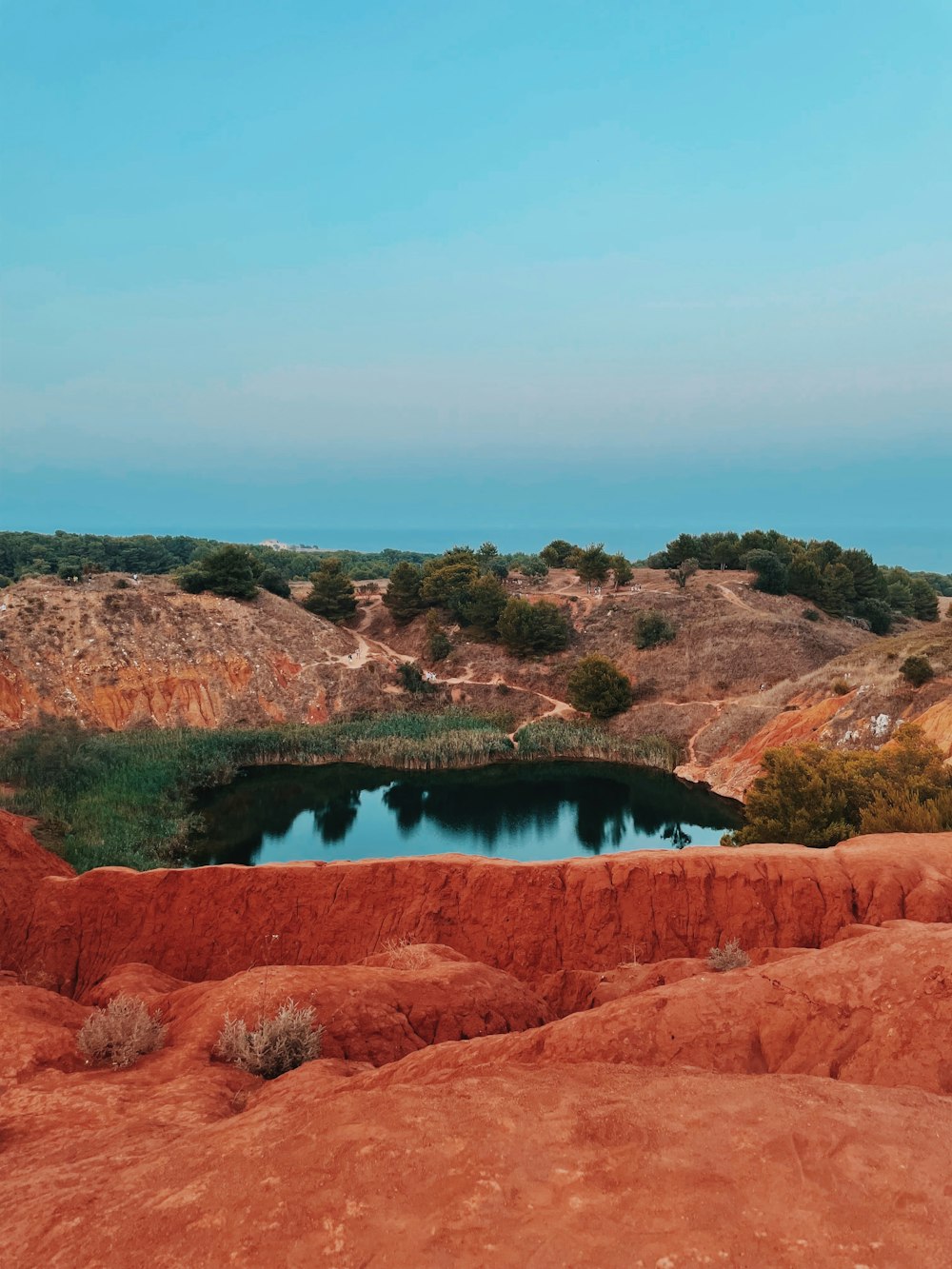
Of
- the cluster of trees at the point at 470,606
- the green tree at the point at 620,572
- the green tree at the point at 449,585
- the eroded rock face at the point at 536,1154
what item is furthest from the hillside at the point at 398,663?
the eroded rock face at the point at 536,1154

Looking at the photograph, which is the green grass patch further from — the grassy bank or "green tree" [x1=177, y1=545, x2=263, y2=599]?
"green tree" [x1=177, y1=545, x2=263, y2=599]

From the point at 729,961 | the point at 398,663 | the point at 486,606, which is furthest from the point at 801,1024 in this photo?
the point at 486,606

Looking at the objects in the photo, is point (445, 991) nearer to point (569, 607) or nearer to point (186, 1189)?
point (186, 1189)

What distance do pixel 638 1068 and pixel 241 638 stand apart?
147ft

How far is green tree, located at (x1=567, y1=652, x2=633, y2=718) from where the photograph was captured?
140ft

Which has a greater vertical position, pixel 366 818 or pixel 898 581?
pixel 898 581

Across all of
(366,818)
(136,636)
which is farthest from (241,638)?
(366,818)

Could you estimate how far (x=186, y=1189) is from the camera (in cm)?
454

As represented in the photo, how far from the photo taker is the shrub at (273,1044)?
7410mm

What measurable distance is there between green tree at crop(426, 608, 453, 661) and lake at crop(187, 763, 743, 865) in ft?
50.5

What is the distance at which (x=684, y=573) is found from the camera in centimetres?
5594

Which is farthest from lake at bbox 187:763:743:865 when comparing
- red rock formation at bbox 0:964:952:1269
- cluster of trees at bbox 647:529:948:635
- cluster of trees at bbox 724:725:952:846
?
cluster of trees at bbox 647:529:948:635

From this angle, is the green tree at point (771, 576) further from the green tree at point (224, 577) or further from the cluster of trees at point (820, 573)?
the green tree at point (224, 577)

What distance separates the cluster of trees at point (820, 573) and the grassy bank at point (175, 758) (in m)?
22.6
